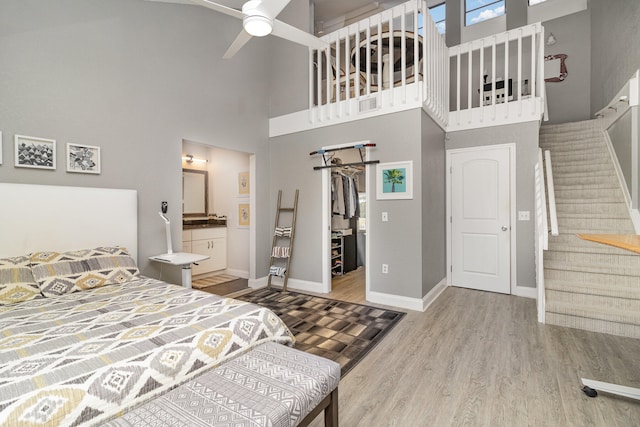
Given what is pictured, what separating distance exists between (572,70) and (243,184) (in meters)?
6.46

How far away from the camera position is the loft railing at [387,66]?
11.3 ft

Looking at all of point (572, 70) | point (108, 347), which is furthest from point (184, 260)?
point (572, 70)

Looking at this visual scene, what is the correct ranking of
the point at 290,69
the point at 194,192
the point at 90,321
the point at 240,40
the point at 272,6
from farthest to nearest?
the point at 194,192 < the point at 290,69 < the point at 240,40 < the point at 272,6 < the point at 90,321

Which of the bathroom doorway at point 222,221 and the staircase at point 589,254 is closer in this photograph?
the staircase at point 589,254

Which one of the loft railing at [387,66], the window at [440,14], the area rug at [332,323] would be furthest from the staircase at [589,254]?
the window at [440,14]

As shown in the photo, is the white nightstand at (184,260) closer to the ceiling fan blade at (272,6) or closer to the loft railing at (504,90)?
the ceiling fan blade at (272,6)

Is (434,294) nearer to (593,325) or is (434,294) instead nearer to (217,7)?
(593,325)

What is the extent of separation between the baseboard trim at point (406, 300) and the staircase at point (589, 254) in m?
1.16

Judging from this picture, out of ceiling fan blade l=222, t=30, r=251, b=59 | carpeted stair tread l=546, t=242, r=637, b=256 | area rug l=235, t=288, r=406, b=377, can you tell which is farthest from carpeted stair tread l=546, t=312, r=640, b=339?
ceiling fan blade l=222, t=30, r=251, b=59

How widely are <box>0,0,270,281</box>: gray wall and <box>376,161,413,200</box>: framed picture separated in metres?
2.05

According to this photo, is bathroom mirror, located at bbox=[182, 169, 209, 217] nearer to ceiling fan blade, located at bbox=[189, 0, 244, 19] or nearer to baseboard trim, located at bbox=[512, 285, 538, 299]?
ceiling fan blade, located at bbox=[189, 0, 244, 19]

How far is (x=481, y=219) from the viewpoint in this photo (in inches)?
165

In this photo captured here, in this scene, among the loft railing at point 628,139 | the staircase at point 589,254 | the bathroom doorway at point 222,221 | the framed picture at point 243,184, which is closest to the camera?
the staircase at point 589,254

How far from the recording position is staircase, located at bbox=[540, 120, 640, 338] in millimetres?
2785
